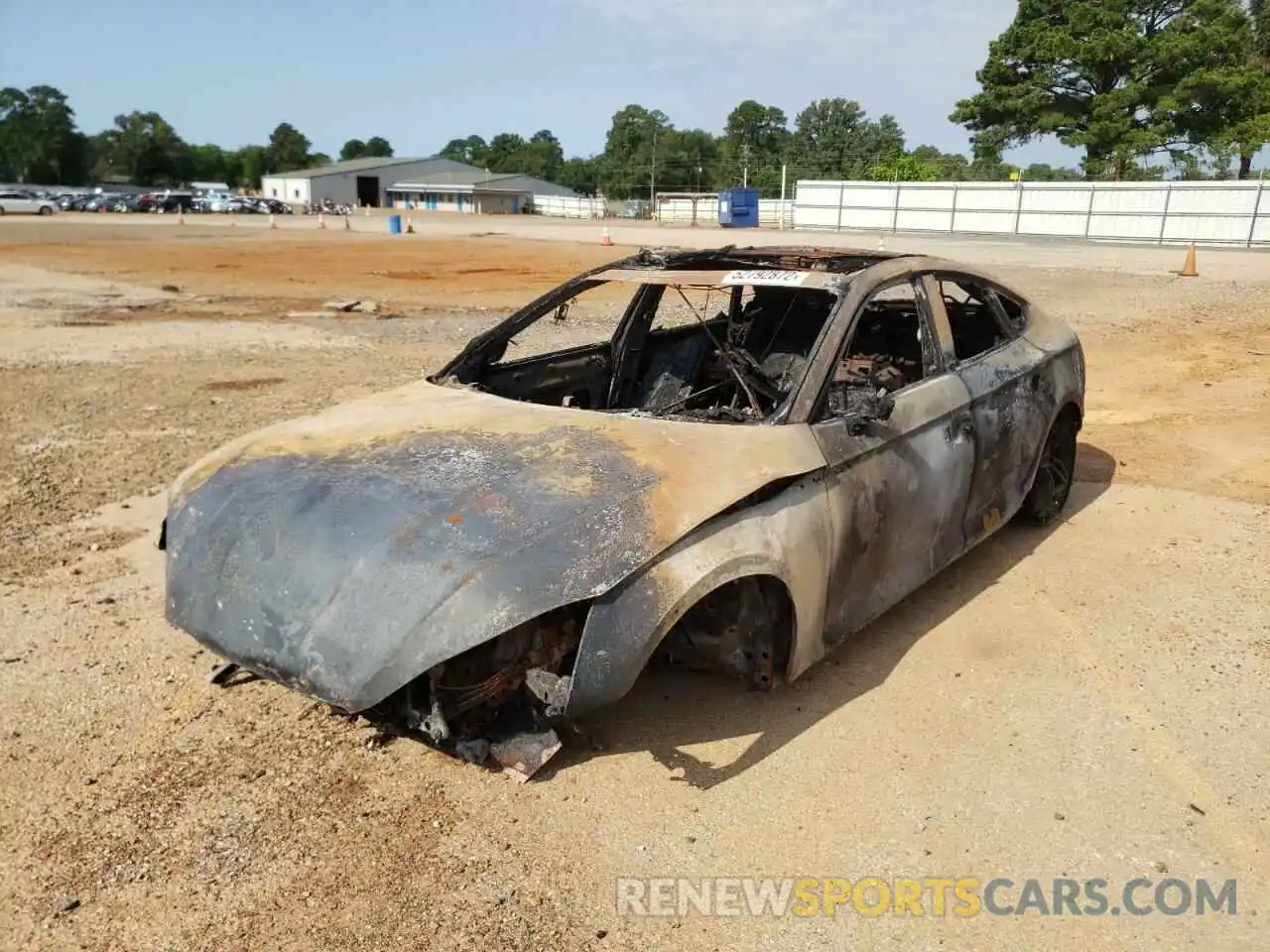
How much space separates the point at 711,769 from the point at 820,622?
64cm

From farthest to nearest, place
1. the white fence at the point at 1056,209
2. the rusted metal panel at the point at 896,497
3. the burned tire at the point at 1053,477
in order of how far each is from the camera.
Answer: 1. the white fence at the point at 1056,209
2. the burned tire at the point at 1053,477
3. the rusted metal panel at the point at 896,497

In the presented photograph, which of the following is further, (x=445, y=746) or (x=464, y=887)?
(x=445, y=746)

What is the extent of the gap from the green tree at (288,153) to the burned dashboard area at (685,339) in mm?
128044

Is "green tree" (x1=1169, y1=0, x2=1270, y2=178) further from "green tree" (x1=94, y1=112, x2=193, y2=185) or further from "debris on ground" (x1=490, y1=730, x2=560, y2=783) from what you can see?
"green tree" (x1=94, y1=112, x2=193, y2=185)

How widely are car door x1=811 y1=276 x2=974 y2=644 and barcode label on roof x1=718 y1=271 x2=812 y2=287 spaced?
30cm

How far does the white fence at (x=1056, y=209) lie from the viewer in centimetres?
3250

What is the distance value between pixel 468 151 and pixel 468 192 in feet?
289

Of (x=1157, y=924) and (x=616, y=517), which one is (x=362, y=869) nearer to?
(x=616, y=517)

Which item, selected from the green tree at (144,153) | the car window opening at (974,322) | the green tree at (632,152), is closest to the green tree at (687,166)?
the green tree at (632,152)

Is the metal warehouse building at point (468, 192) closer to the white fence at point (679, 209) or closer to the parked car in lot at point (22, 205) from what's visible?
the white fence at point (679, 209)

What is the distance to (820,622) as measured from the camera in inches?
136

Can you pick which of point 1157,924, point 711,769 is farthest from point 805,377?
point 1157,924

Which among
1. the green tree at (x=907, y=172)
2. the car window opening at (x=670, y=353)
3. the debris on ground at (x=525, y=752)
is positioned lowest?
the debris on ground at (x=525, y=752)

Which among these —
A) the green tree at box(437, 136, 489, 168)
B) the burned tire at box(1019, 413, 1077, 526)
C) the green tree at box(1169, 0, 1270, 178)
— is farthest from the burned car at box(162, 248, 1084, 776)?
the green tree at box(437, 136, 489, 168)
